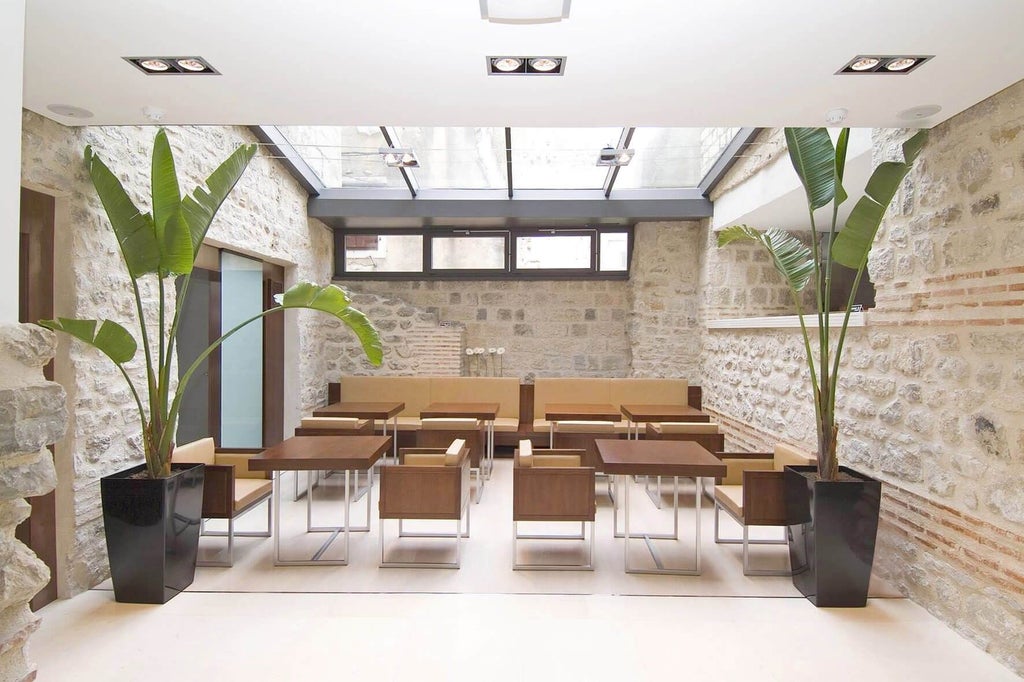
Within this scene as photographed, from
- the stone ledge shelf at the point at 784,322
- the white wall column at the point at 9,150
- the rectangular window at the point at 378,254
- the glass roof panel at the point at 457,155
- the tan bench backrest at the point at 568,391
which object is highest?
the glass roof panel at the point at 457,155

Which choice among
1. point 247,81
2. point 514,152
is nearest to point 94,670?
point 247,81

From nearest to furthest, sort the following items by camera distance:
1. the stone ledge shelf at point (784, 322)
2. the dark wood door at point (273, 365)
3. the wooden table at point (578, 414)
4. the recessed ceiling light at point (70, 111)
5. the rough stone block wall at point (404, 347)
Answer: the recessed ceiling light at point (70, 111), the stone ledge shelf at point (784, 322), the wooden table at point (578, 414), the dark wood door at point (273, 365), the rough stone block wall at point (404, 347)

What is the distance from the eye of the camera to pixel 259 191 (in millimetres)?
6238

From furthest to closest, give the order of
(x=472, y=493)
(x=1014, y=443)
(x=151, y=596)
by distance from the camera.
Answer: (x=472, y=493) → (x=151, y=596) → (x=1014, y=443)

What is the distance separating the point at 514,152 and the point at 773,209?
305cm

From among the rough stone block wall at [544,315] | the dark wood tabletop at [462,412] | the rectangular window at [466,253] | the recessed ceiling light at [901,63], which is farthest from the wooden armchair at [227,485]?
the recessed ceiling light at [901,63]

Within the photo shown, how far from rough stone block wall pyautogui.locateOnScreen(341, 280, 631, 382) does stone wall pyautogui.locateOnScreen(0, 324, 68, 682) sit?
7223 millimetres

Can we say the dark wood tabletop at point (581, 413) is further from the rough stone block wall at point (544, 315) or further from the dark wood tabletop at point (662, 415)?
the rough stone block wall at point (544, 315)

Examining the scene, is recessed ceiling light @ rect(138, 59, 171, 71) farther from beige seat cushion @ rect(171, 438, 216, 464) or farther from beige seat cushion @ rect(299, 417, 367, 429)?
beige seat cushion @ rect(299, 417, 367, 429)

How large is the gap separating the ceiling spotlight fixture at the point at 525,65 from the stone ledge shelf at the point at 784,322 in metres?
2.73

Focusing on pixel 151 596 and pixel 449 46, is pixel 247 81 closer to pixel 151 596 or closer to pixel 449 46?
pixel 449 46

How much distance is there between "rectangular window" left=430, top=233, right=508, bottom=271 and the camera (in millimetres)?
8586

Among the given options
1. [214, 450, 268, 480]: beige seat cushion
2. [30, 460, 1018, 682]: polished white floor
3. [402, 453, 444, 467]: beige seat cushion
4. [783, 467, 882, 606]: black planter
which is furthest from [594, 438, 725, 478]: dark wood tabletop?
[214, 450, 268, 480]: beige seat cushion

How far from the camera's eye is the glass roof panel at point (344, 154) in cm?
653
